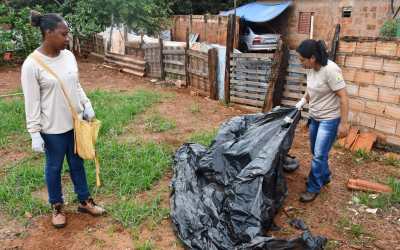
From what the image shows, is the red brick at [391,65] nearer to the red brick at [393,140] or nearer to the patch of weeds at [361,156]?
the red brick at [393,140]

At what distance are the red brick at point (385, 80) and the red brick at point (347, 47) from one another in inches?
21.5

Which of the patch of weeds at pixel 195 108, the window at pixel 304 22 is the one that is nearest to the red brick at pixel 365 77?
the patch of weeds at pixel 195 108

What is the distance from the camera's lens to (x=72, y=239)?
11.2 feet

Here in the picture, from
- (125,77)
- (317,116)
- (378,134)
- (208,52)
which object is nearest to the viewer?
(317,116)

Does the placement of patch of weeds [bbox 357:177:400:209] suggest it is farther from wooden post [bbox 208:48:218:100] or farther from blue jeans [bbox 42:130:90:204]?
wooden post [bbox 208:48:218:100]

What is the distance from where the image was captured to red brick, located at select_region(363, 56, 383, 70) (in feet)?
16.9

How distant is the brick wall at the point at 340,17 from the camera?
14195 millimetres

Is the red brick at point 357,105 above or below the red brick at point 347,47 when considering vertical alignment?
below

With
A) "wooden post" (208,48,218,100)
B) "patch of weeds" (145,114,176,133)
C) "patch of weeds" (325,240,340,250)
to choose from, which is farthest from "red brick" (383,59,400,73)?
"wooden post" (208,48,218,100)

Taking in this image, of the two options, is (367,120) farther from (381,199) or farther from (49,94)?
(49,94)

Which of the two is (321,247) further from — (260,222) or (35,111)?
(35,111)

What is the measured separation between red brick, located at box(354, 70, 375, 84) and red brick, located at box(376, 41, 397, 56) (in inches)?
11.5

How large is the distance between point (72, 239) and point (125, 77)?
27.3 feet

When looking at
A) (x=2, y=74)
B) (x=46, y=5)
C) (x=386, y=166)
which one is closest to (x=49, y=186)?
(x=386, y=166)
